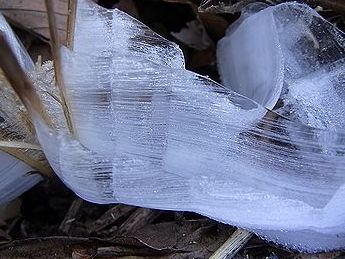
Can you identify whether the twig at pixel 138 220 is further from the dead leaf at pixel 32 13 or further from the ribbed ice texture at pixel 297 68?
the dead leaf at pixel 32 13

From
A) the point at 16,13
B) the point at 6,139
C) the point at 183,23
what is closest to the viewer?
the point at 6,139

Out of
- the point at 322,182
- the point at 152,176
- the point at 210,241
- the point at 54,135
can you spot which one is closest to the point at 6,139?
the point at 54,135

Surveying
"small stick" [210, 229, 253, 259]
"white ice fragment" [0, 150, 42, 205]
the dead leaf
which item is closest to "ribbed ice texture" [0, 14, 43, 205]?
"white ice fragment" [0, 150, 42, 205]

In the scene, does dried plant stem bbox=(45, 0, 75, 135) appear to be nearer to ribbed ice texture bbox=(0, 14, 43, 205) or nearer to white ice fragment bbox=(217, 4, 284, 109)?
ribbed ice texture bbox=(0, 14, 43, 205)

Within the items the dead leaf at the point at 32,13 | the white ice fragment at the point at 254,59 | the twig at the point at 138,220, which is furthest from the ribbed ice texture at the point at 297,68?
the dead leaf at the point at 32,13

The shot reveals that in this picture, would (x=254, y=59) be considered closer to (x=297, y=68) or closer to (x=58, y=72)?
(x=297, y=68)

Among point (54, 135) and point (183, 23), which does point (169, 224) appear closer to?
point (54, 135)

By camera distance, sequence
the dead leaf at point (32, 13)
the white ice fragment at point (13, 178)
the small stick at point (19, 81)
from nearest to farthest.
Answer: the small stick at point (19, 81) < the white ice fragment at point (13, 178) < the dead leaf at point (32, 13)

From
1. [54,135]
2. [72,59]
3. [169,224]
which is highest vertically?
[72,59]
